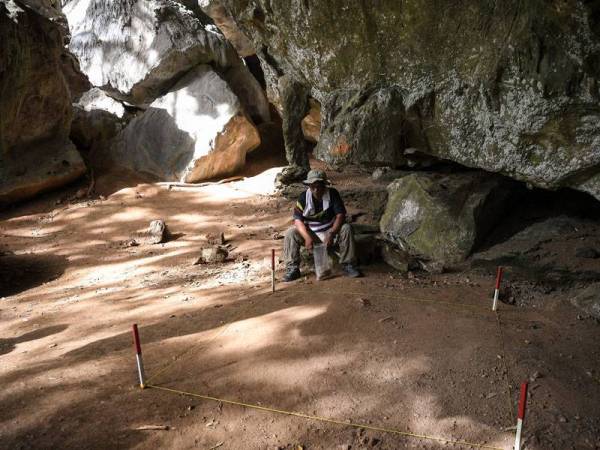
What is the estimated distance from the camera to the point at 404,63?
16.2ft

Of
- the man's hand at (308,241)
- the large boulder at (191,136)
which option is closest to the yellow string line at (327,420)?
Result: the man's hand at (308,241)

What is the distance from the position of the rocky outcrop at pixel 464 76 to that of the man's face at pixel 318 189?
402mm

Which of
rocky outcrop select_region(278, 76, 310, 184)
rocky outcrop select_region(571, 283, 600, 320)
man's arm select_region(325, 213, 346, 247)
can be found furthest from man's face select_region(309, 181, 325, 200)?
rocky outcrop select_region(571, 283, 600, 320)

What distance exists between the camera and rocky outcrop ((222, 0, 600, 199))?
3.85 metres

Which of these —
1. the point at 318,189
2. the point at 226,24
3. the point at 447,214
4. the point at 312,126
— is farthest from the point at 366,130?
the point at 226,24

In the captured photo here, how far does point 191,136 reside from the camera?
37.4 ft

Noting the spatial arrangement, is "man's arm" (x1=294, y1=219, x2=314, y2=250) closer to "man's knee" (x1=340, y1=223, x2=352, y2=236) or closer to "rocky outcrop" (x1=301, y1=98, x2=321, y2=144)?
"man's knee" (x1=340, y1=223, x2=352, y2=236)

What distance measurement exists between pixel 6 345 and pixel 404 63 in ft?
16.5

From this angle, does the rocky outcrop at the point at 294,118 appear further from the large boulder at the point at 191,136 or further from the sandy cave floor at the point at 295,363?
the sandy cave floor at the point at 295,363

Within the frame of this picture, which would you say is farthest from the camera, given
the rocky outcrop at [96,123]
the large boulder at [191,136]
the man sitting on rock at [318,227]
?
the rocky outcrop at [96,123]

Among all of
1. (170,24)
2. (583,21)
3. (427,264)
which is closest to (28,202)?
(170,24)

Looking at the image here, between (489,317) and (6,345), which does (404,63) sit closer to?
(489,317)

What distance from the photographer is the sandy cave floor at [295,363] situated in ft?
8.95

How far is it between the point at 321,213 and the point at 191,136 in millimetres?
6917
